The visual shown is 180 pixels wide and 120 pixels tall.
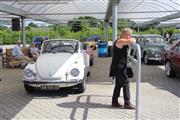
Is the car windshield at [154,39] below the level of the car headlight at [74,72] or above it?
above

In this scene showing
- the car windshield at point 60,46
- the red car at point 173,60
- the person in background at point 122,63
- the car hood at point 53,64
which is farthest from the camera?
the red car at point 173,60

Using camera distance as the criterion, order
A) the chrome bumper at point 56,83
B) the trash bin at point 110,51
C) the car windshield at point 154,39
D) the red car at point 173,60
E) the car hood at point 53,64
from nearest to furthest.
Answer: the chrome bumper at point 56,83
the car hood at point 53,64
the red car at point 173,60
the car windshield at point 154,39
the trash bin at point 110,51

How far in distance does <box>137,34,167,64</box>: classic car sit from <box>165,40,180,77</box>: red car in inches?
170

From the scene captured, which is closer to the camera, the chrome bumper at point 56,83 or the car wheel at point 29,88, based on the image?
the chrome bumper at point 56,83

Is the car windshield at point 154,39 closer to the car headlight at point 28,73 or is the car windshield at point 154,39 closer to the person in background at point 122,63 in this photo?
the car headlight at point 28,73

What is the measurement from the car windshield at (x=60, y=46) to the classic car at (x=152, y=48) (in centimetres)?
717

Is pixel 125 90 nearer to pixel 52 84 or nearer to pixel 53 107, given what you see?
pixel 53 107

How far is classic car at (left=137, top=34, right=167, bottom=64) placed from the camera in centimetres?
1776

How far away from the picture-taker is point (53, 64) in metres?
9.77

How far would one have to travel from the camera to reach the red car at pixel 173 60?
11898mm

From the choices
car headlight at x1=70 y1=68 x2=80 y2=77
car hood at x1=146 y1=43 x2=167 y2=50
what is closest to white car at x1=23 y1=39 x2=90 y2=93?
car headlight at x1=70 y1=68 x2=80 y2=77

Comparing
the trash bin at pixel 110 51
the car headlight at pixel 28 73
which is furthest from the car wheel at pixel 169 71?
the trash bin at pixel 110 51

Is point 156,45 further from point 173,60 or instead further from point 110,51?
point 173,60

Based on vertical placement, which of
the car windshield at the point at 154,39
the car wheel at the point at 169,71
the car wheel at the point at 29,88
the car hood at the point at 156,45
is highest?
the car windshield at the point at 154,39
